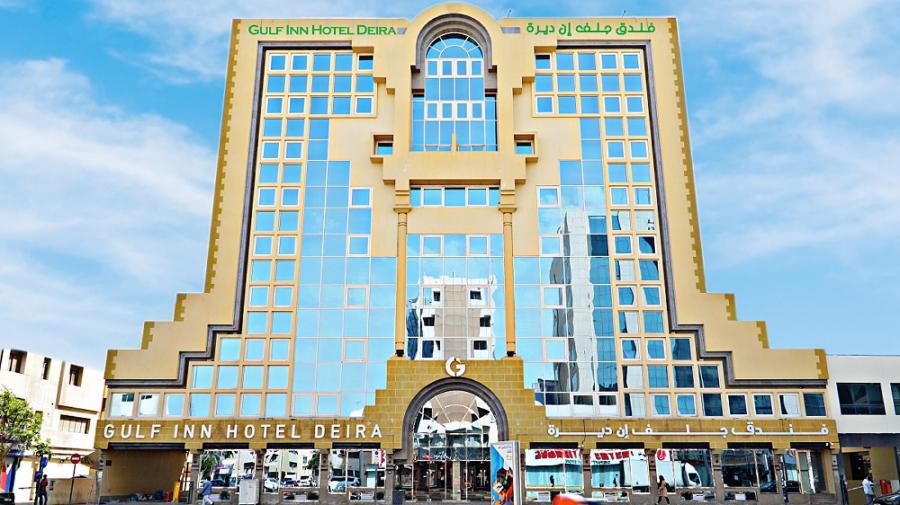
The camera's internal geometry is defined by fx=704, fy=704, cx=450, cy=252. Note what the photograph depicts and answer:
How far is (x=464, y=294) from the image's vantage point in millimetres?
49656

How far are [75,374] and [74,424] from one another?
5.69 m

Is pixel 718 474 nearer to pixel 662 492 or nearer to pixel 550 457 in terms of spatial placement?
pixel 662 492

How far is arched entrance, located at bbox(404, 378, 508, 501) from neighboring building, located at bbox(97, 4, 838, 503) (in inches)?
5.8

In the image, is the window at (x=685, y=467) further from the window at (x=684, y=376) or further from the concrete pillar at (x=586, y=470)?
the concrete pillar at (x=586, y=470)

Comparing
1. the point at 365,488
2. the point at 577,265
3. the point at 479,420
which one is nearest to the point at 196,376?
the point at 365,488

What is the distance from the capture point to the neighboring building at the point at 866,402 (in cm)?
4744

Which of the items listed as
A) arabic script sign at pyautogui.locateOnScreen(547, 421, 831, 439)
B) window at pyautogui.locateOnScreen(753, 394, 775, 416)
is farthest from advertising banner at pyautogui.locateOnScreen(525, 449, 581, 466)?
window at pyautogui.locateOnScreen(753, 394, 775, 416)

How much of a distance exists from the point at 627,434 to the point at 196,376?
29.3 m

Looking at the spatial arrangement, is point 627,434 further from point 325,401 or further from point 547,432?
point 325,401

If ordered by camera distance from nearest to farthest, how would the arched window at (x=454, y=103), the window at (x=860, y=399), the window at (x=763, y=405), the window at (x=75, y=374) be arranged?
the window at (x=763, y=405) < the window at (x=860, y=399) < the arched window at (x=454, y=103) < the window at (x=75, y=374)

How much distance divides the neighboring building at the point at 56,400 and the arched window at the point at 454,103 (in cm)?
4425

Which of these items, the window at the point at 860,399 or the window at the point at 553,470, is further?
the window at the point at 860,399

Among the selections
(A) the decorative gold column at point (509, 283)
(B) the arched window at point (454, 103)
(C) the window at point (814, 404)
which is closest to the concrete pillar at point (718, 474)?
(C) the window at point (814, 404)

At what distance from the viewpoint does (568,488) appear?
152 feet
